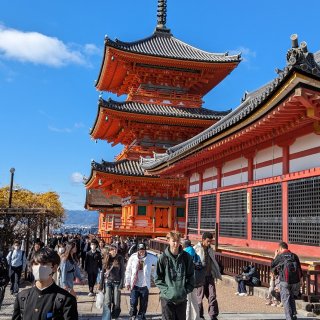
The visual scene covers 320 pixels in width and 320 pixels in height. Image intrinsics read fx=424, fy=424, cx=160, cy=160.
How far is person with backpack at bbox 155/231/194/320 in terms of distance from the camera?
580 centimetres

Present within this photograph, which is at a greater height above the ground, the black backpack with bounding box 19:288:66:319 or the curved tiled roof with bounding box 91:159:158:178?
the curved tiled roof with bounding box 91:159:158:178

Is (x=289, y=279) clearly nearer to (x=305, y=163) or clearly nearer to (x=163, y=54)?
(x=305, y=163)

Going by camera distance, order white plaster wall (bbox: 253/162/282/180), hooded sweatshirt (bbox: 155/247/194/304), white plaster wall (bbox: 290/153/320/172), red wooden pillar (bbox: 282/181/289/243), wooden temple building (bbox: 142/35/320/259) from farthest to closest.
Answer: white plaster wall (bbox: 253/162/282/180)
red wooden pillar (bbox: 282/181/289/243)
white plaster wall (bbox: 290/153/320/172)
wooden temple building (bbox: 142/35/320/259)
hooded sweatshirt (bbox: 155/247/194/304)

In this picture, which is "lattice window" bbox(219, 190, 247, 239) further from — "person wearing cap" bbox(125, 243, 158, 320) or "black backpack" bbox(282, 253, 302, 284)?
"person wearing cap" bbox(125, 243, 158, 320)

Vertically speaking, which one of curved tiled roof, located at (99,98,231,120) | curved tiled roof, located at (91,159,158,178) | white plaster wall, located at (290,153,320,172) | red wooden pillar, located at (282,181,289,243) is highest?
curved tiled roof, located at (99,98,231,120)

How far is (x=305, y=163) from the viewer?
11.8 metres

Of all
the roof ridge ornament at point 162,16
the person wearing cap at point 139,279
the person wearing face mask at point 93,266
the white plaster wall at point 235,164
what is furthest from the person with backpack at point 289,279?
the roof ridge ornament at point 162,16

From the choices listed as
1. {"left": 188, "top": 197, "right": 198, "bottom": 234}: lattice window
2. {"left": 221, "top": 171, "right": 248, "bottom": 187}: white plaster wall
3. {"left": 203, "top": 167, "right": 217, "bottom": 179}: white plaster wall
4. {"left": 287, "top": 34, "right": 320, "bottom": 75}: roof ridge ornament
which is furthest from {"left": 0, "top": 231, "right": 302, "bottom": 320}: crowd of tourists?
{"left": 188, "top": 197, "right": 198, "bottom": 234}: lattice window

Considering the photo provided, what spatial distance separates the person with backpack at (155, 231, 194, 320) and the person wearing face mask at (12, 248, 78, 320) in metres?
2.48

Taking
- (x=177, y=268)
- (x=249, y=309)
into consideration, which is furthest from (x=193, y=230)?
(x=177, y=268)

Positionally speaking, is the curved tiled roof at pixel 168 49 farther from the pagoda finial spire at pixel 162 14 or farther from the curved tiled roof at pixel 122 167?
the curved tiled roof at pixel 122 167

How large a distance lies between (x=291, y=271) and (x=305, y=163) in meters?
4.77

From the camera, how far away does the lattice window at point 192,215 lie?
70.4 ft

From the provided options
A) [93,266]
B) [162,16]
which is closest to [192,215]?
[93,266]
